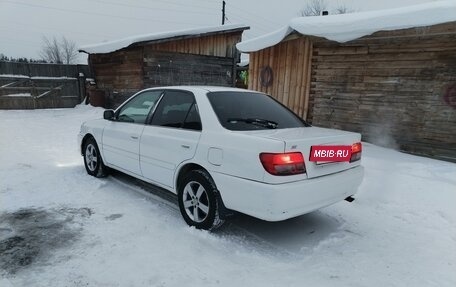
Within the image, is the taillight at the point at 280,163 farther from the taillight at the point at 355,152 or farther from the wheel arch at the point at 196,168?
the taillight at the point at 355,152

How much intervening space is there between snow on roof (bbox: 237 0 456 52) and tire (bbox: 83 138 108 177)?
5490 millimetres

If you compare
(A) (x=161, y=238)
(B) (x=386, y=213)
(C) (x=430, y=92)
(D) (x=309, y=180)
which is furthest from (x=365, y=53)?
(A) (x=161, y=238)

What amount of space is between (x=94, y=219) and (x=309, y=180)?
2.48m

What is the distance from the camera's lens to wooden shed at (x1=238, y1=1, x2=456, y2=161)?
6.86 meters

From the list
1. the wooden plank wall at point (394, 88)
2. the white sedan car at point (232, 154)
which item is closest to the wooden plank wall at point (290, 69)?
the wooden plank wall at point (394, 88)

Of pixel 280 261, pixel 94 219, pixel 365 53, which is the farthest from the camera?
pixel 365 53

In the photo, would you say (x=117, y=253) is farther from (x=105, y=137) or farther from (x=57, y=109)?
(x=57, y=109)

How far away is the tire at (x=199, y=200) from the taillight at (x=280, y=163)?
696 millimetres

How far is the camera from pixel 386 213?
4340 millimetres

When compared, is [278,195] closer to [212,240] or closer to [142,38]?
[212,240]

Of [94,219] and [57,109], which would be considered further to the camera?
[57,109]

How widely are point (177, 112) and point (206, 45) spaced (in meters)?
13.6

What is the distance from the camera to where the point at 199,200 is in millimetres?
3695

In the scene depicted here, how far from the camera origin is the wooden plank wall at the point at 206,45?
15.4 m
